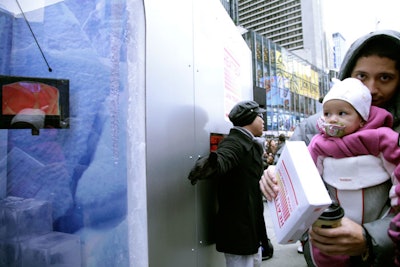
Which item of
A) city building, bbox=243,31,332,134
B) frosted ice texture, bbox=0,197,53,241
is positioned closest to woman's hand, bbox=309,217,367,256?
frosted ice texture, bbox=0,197,53,241

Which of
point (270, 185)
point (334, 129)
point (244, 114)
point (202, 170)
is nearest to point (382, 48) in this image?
point (334, 129)

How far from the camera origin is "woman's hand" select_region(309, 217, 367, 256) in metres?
0.98

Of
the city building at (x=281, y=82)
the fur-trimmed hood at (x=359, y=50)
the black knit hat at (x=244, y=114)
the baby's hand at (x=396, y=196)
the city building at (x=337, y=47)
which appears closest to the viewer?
the baby's hand at (x=396, y=196)

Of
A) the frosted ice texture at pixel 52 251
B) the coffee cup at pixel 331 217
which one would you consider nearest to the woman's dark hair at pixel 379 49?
the coffee cup at pixel 331 217

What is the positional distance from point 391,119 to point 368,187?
1.03 ft

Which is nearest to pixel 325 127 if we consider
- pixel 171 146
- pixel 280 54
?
pixel 171 146

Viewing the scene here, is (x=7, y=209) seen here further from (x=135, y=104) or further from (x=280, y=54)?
(x=280, y=54)

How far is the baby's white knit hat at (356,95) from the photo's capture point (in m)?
1.19

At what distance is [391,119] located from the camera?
1.22 meters

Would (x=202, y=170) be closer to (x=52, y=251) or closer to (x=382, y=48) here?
(x=52, y=251)

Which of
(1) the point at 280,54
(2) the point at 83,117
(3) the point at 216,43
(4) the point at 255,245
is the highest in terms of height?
(1) the point at 280,54

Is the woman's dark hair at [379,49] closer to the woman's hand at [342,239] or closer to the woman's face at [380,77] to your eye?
the woman's face at [380,77]

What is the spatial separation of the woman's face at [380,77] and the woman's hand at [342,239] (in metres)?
0.61

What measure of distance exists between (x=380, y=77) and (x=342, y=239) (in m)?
0.74
